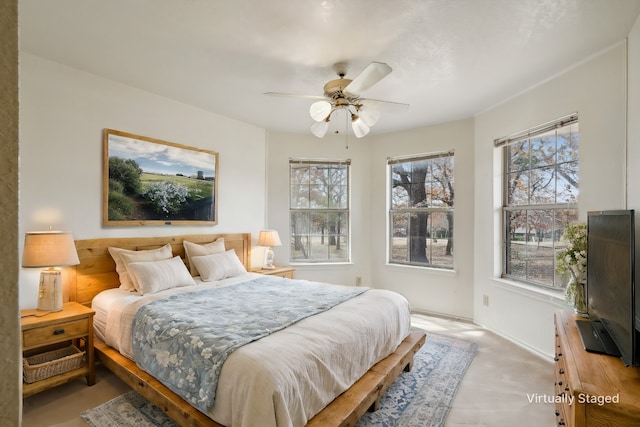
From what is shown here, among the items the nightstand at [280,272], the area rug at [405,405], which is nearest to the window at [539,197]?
the area rug at [405,405]

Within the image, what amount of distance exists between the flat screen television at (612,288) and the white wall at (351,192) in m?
3.05

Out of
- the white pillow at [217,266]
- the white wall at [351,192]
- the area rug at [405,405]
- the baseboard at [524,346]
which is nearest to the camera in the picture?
the area rug at [405,405]

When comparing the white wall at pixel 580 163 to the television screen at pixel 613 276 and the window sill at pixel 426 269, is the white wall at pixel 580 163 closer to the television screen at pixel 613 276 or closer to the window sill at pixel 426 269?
the window sill at pixel 426 269

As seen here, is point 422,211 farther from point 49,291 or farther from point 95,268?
point 49,291

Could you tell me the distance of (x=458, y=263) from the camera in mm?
4195

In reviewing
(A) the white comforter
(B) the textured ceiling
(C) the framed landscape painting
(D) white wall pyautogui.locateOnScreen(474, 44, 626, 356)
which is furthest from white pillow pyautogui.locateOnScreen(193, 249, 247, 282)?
(D) white wall pyautogui.locateOnScreen(474, 44, 626, 356)

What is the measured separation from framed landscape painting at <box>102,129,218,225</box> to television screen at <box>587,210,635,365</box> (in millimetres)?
3574

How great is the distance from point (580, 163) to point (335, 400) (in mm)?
2715

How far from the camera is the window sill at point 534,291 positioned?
2.91 meters

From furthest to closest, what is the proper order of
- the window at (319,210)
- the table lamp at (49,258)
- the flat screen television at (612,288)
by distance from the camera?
the window at (319,210) → the table lamp at (49,258) → the flat screen television at (612,288)

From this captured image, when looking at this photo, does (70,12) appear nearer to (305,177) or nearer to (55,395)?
(55,395)

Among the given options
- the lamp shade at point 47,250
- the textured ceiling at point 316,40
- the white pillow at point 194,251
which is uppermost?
the textured ceiling at point 316,40

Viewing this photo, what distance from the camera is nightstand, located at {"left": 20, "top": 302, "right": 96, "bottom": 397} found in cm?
220

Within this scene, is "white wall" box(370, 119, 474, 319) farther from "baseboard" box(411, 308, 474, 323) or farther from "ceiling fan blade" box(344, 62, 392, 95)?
"ceiling fan blade" box(344, 62, 392, 95)
